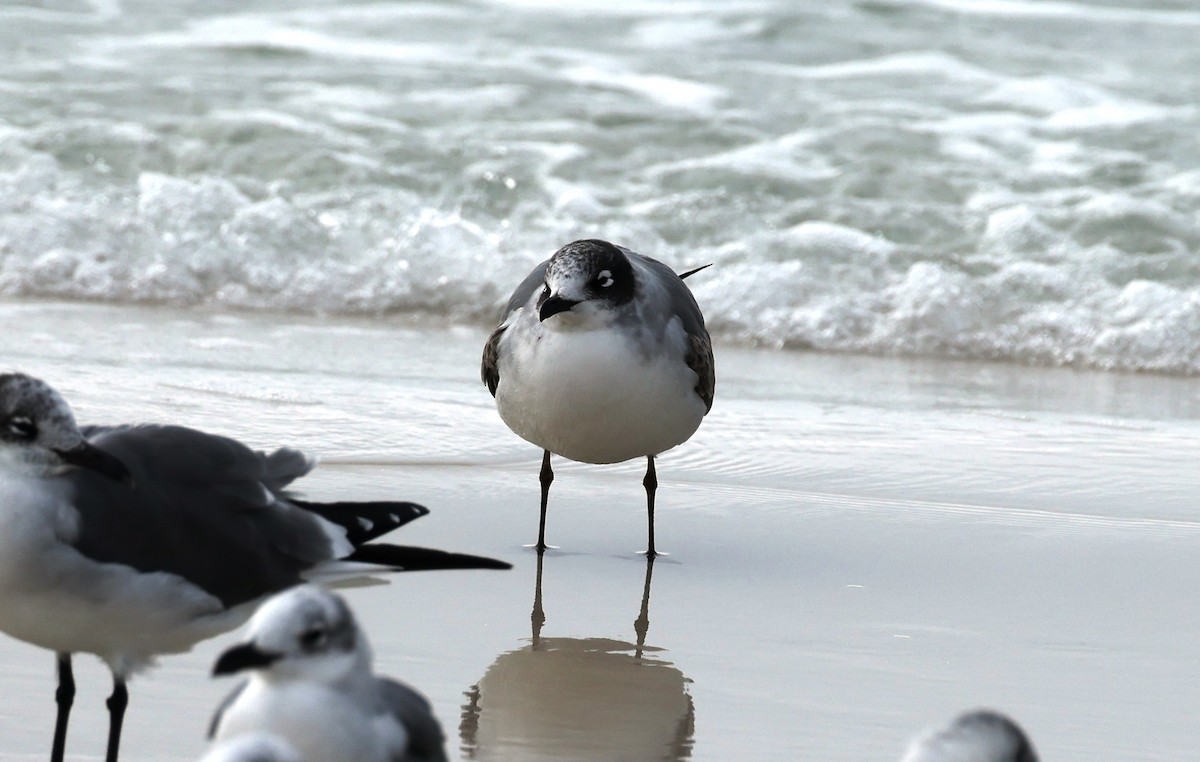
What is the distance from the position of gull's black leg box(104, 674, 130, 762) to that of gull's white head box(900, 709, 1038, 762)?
1519mm

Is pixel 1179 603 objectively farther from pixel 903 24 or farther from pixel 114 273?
pixel 903 24

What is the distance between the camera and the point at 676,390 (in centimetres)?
488

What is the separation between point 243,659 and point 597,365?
2.44 m

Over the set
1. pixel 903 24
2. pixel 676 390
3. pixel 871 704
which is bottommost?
pixel 871 704

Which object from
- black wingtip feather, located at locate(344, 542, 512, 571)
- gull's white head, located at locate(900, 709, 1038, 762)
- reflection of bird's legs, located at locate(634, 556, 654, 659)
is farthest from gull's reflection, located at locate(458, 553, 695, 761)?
gull's white head, located at locate(900, 709, 1038, 762)

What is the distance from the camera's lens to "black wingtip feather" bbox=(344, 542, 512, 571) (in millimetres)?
3178

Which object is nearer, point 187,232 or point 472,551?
point 472,551

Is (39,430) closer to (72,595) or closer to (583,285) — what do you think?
(72,595)

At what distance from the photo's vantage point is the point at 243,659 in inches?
94.0

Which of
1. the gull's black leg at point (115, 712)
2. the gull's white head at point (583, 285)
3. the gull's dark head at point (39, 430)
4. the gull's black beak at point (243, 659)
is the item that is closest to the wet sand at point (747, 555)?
the gull's black leg at point (115, 712)

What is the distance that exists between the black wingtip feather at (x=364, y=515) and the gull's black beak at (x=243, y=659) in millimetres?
925

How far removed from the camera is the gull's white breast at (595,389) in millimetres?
4766

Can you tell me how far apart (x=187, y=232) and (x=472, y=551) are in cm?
494

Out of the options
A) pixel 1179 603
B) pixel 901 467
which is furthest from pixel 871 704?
pixel 901 467
